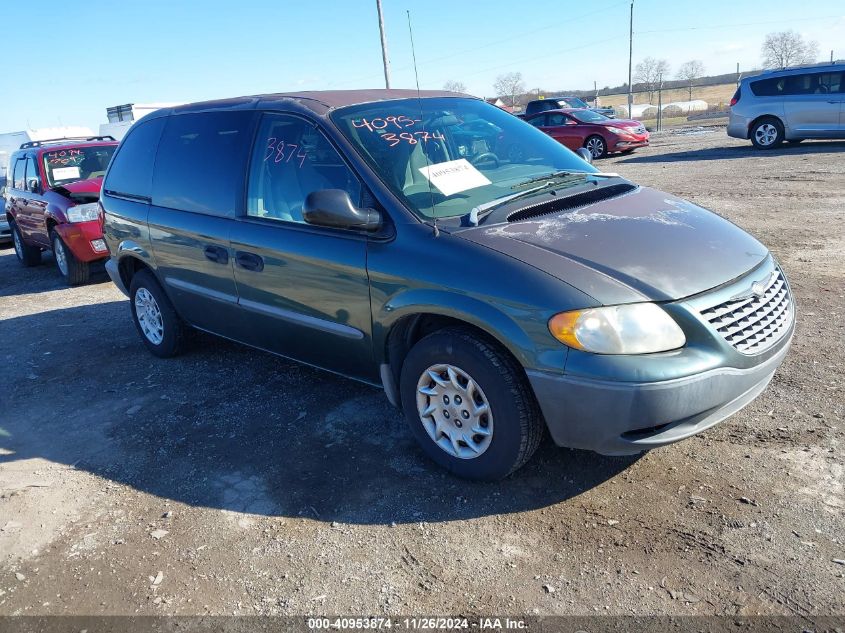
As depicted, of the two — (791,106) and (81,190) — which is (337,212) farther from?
(791,106)

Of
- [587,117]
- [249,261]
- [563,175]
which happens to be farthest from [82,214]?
[587,117]

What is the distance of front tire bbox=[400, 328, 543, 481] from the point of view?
298 cm

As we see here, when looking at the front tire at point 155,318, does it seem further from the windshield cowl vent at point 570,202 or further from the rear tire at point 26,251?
the rear tire at point 26,251

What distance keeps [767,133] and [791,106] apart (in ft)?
2.74

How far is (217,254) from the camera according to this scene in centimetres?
433

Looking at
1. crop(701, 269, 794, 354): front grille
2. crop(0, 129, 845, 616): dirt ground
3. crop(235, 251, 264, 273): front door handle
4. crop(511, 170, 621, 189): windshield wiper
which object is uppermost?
crop(511, 170, 621, 189): windshield wiper

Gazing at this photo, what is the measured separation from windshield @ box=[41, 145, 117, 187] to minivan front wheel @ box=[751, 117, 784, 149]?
1433 centimetres

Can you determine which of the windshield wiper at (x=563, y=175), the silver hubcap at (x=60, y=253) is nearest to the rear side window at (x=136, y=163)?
the windshield wiper at (x=563, y=175)

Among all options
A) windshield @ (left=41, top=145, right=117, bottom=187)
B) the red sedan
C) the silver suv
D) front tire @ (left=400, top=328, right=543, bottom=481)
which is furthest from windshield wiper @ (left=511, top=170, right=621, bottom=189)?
the red sedan

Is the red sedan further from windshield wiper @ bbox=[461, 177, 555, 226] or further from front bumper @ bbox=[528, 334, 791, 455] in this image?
front bumper @ bbox=[528, 334, 791, 455]

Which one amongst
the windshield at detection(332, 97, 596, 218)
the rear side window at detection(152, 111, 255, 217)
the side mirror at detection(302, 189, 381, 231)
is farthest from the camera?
the rear side window at detection(152, 111, 255, 217)

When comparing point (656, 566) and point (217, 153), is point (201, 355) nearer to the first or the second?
point (217, 153)

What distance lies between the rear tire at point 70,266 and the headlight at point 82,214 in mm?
374

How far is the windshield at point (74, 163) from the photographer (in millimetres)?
9289
